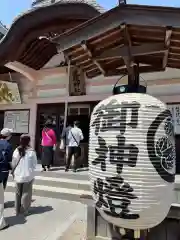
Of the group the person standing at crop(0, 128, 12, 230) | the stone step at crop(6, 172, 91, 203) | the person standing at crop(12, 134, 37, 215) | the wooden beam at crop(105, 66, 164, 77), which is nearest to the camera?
the wooden beam at crop(105, 66, 164, 77)

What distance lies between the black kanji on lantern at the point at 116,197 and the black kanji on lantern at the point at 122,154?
0.17 metres

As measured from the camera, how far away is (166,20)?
10.1ft

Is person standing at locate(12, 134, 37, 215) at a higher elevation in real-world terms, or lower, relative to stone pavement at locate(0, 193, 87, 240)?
higher

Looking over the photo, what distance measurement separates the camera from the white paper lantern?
2.64 metres

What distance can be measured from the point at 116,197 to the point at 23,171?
9.61ft

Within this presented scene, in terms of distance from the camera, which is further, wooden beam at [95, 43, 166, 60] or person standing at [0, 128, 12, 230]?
person standing at [0, 128, 12, 230]

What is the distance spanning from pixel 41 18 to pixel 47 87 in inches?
114

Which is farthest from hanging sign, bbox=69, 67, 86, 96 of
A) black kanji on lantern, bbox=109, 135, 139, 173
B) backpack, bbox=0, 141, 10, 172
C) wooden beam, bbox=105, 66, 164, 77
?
black kanji on lantern, bbox=109, 135, 139, 173

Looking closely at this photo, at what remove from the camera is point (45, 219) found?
4938mm

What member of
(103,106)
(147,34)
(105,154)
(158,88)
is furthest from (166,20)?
(158,88)

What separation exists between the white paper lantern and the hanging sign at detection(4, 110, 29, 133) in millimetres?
7983

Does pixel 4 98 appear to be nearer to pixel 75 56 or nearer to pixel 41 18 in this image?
pixel 41 18

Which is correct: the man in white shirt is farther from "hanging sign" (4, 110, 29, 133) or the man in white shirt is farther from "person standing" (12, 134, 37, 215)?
"hanging sign" (4, 110, 29, 133)

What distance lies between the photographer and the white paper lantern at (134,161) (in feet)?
8.65
